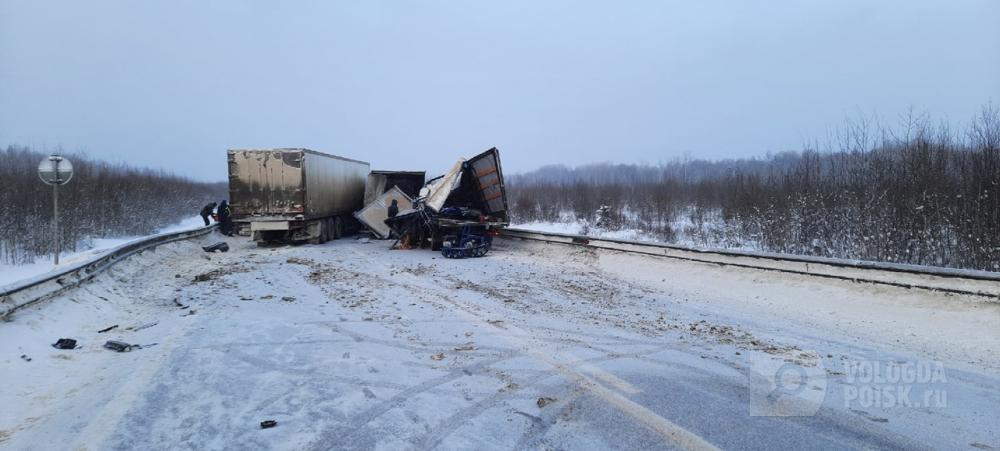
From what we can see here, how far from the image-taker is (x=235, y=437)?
12.1ft

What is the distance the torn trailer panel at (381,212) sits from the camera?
2158cm

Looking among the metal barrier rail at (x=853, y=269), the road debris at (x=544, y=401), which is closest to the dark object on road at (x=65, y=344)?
the road debris at (x=544, y=401)

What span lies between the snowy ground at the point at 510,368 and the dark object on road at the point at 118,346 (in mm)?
104

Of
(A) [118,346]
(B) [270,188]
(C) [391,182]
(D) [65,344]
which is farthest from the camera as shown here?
(C) [391,182]

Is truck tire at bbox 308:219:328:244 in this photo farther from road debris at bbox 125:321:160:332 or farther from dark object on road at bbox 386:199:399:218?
road debris at bbox 125:321:160:332

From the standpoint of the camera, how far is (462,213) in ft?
54.6

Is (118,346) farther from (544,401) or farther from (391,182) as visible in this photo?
(391,182)

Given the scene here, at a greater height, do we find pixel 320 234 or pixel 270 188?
pixel 270 188

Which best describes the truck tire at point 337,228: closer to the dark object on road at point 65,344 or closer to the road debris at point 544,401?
the dark object on road at point 65,344

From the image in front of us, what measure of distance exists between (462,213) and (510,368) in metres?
11.7

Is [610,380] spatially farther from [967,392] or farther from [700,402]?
[967,392]

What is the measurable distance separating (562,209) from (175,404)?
33.6m

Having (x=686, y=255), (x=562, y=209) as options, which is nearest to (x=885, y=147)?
(x=686, y=255)

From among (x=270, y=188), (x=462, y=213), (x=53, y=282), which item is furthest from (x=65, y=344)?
(x=270, y=188)
